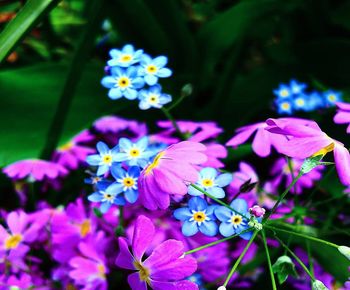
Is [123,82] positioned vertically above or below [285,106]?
above

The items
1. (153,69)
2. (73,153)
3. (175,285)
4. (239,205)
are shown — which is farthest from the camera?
(73,153)

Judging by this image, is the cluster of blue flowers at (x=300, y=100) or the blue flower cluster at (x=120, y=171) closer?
the blue flower cluster at (x=120, y=171)

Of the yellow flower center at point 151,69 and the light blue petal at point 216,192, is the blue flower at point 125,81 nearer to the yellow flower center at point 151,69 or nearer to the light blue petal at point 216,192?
the yellow flower center at point 151,69

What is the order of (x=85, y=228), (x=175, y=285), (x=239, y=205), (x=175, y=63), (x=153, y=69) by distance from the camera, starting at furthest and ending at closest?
(x=175, y=63)
(x=85, y=228)
(x=153, y=69)
(x=239, y=205)
(x=175, y=285)

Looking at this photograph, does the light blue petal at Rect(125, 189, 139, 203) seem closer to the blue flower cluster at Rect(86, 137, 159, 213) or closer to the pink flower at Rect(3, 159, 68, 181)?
the blue flower cluster at Rect(86, 137, 159, 213)

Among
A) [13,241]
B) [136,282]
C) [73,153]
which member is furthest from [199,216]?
[73,153]

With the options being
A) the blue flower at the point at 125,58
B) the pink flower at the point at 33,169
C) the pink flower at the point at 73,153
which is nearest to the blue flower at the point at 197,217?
the blue flower at the point at 125,58

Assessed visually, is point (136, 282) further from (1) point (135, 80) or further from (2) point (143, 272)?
(1) point (135, 80)
